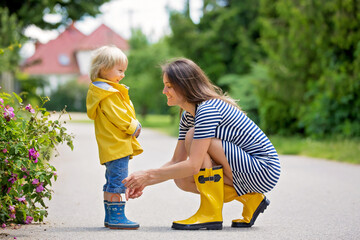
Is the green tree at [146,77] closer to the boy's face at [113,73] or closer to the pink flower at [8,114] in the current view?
the boy's face at [113,73]

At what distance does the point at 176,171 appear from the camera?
3.90 m

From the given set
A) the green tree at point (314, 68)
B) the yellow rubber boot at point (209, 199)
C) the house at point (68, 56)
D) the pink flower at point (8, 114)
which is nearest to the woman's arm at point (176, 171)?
the yellow rubber boot at point (209, 199)

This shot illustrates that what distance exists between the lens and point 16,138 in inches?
156

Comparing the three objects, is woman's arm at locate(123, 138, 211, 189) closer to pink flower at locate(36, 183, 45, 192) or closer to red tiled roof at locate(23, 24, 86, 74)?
pink flower at locate(36, 183, 45, 192)

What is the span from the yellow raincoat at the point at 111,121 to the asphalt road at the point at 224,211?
0.59 m

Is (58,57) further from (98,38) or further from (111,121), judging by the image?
(111,121)

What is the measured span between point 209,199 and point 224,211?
1230 mm

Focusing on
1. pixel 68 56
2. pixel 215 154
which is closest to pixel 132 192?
pixel 215 154

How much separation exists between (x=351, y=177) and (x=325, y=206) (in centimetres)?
257

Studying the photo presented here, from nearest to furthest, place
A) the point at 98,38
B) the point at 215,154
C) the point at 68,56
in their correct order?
1. the point at 215,154
2. the point at 98,38
3. the point at 68,56

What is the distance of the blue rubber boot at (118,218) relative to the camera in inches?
162

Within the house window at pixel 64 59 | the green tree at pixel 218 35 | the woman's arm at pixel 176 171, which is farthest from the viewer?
the house window at pixel 64 59

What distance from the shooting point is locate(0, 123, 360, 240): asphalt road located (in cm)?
392

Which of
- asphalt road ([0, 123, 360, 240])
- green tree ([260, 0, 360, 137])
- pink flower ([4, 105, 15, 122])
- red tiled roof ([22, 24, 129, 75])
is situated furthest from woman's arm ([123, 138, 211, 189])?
red tiled roof ([22, 24, 129, 75])
